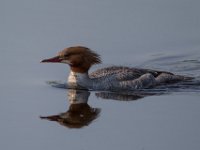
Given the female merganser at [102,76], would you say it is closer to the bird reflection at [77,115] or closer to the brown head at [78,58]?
the brown head at [78,58]

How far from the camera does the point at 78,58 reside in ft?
61.8

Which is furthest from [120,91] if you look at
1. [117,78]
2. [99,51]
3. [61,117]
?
[61,117]

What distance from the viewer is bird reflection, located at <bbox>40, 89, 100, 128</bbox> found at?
16.1 m

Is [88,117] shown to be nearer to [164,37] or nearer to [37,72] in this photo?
[37,72]

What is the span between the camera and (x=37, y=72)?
19.0m

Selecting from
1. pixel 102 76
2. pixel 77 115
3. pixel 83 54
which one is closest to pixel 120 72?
pixel 102 76

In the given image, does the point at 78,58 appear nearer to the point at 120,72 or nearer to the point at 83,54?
the point at 83,54

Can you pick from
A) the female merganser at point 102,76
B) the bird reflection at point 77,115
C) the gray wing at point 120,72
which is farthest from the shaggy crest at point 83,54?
the bird reflection at point 77,115

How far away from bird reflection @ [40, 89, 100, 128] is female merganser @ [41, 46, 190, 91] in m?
0.90

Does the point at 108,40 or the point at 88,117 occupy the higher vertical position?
the point at 108,40

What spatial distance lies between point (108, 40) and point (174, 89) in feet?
8.01

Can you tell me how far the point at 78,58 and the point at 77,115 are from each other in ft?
8.15

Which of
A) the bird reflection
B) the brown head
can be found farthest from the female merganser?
the bird reflection

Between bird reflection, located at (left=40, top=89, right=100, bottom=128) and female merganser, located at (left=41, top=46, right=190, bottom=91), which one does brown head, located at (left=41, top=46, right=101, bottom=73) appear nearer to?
female merganser, located at (left=41, top=46, right=190, bottom=91)
